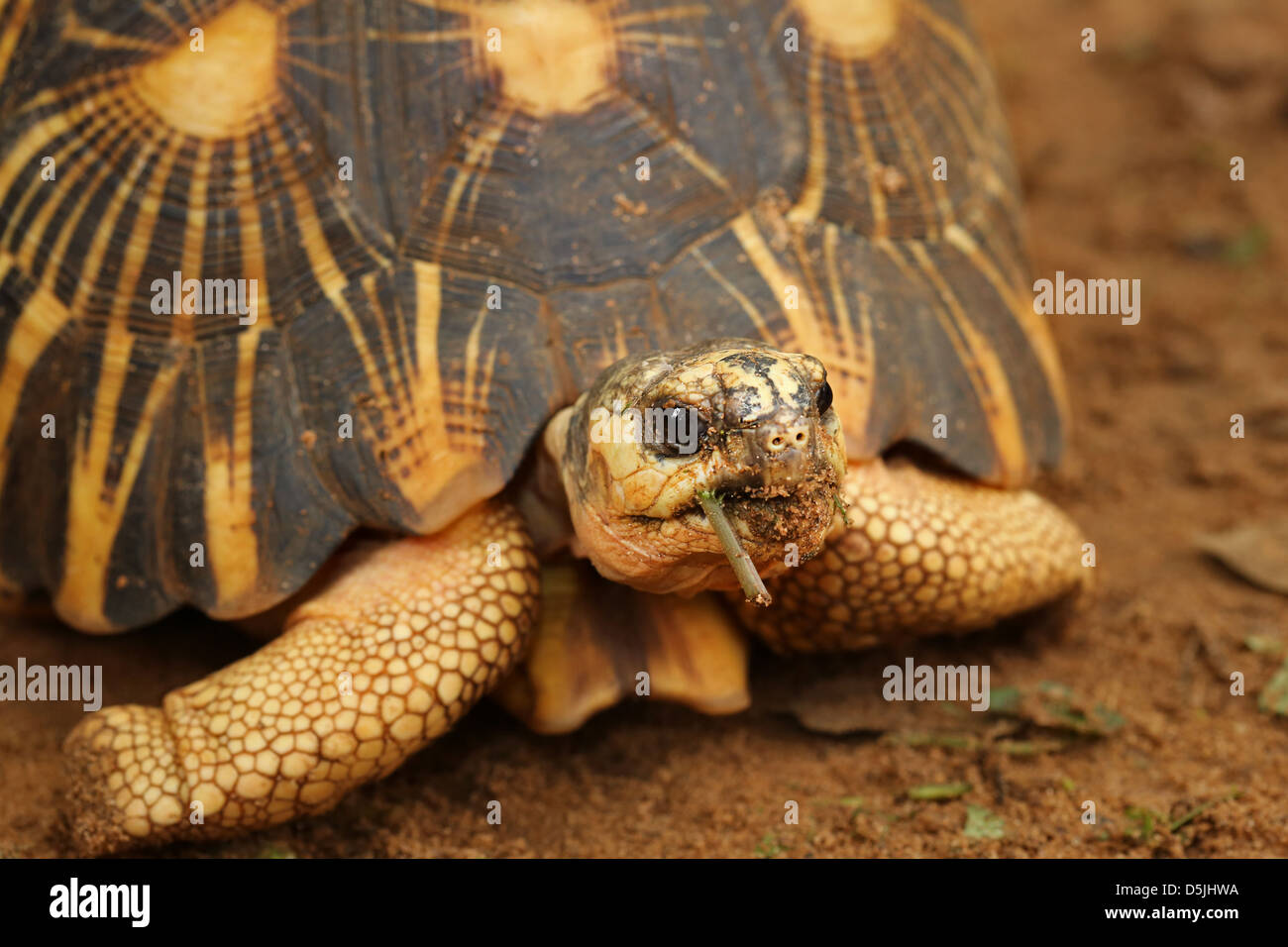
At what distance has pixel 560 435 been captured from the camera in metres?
2.68

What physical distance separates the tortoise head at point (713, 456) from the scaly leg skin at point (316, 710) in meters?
0.49

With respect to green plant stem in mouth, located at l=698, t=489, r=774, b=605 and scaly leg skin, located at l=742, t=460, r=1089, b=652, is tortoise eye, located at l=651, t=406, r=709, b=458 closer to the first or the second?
green plant stem in mouth, located at l=698, t=489, r=774, b=605

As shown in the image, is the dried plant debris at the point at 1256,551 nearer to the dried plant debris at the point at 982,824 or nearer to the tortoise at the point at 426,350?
the tortoise at the point at 426,350

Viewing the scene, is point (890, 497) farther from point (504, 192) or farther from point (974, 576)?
point (504, 192)

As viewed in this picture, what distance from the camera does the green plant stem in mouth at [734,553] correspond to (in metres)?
2.18

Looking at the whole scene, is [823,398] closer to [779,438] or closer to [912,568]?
[779,438]

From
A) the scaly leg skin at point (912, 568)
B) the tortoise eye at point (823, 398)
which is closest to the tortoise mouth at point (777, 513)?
the tortoise eye at point (823, 398)

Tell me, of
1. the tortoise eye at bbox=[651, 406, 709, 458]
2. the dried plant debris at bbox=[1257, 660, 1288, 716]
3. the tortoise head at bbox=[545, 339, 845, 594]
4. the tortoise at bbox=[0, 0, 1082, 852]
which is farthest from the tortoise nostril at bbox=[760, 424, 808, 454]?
the dried plant debris at bbox=[1257, 660, 1288, 716]

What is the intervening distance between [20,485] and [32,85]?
97 cm

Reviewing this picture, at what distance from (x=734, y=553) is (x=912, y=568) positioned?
96cm

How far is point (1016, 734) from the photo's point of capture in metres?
3.12

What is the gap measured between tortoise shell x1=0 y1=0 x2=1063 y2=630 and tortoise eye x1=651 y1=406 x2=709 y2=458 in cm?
56

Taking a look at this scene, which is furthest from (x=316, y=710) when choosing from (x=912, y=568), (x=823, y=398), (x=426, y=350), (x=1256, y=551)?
(x=1256, y=551)

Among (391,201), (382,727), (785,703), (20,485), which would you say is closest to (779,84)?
(391,201)
